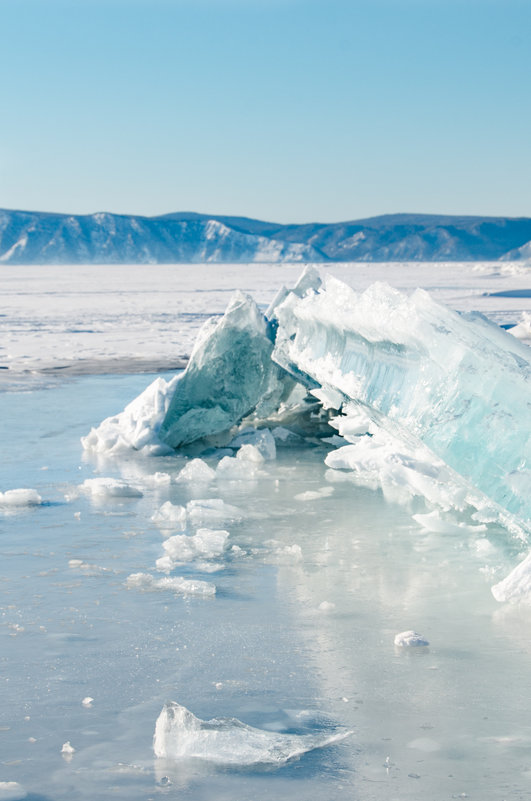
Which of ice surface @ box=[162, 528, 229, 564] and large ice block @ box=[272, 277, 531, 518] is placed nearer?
large ice block @ box=[272, 277, 531, 518]

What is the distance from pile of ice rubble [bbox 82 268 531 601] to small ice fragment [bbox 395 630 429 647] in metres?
0.55

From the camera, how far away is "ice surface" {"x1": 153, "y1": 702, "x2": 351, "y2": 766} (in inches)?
90.3

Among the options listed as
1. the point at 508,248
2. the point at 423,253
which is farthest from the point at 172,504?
the point at 508,248

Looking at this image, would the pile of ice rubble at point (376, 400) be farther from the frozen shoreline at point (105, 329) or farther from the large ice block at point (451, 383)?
the frozen shoreline at point (105, 329)

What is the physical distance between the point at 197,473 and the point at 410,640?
2.92 m

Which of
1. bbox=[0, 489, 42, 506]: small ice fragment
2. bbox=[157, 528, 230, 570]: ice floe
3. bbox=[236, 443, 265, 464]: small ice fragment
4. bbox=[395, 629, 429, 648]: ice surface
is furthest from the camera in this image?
bbox=[236, 443, 265, 464]: small ice fragment

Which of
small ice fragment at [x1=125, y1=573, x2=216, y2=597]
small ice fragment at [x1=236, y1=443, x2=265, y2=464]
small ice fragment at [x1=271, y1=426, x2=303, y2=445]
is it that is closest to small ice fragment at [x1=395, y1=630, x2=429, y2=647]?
small ice fragment at [x1=125, y1=573, x2=216, y2=597]

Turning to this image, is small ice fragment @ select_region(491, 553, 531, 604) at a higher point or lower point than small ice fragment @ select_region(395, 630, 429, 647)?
higher

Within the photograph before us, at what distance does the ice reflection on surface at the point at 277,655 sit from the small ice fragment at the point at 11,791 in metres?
0.03

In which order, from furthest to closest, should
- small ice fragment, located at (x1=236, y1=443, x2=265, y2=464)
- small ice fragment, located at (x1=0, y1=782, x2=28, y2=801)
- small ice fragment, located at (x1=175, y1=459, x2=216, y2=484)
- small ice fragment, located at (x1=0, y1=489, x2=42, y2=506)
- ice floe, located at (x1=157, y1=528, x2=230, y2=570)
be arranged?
1. small ice fragment, located at (x1=236, y1=443, x2=265, y2=464)
2. small ice fragment, located at (x1=175, y1=459, x2=216, y2=484)
3. small ice fragment, located at (x1=0, y1=489, x2=42, y2=506)
4. ice floe, located at (x1=157, y1=528, x2=230, y2=570)
5. small ice fragment, located at (x1=0, y1=782, x2=28, y2=801)

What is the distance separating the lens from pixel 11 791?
2131mm

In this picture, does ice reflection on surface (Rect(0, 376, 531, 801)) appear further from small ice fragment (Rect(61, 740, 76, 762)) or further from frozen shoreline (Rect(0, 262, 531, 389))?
frozen shoreline (Rect(0, 262, 531, 389))

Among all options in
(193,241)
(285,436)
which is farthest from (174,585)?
(193,241)

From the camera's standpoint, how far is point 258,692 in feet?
8.71
